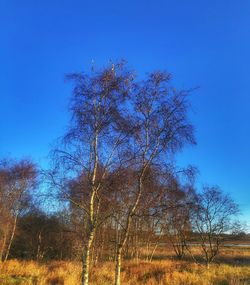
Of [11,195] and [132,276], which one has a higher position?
[11,195]

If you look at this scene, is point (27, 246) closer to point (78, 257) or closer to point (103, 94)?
point (78, 257)

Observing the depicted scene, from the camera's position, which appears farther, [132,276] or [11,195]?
[11,195]

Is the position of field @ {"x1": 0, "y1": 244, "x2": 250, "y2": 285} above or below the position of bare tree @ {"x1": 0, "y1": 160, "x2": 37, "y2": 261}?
below

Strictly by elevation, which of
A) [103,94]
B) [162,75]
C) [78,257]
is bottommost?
[78,257]

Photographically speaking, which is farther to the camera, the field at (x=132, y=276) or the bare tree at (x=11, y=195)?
the bare tree at (x=11, y=195)

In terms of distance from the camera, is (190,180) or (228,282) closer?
(190,180)

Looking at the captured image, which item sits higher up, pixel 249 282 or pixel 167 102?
pixel 167 102

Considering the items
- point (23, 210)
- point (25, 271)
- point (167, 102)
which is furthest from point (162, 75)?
point (23, 210)

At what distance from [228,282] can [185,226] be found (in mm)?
12458

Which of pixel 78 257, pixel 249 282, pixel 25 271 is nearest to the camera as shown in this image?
pixel 249 282

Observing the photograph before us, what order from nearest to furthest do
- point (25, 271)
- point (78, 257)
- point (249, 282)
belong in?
point (249, 282) < point (25, 271) < point (78, 257)

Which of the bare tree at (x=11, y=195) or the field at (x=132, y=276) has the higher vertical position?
the bare tree at (x=11, y=195)

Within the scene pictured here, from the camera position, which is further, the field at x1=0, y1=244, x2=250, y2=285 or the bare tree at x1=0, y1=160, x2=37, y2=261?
the bare tree at x1=0, y1=160, x2=37, y2=261

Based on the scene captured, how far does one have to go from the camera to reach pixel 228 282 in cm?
1664
